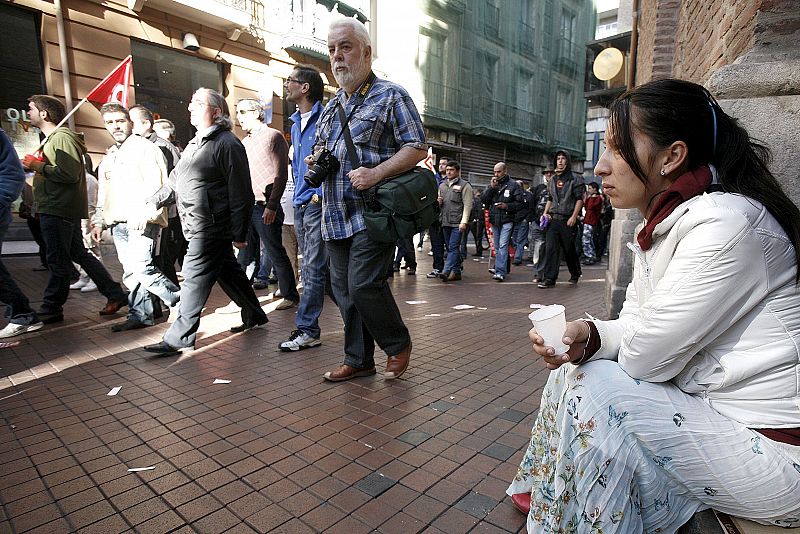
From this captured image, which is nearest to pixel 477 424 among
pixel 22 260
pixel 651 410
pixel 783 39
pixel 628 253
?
pixel 651 410

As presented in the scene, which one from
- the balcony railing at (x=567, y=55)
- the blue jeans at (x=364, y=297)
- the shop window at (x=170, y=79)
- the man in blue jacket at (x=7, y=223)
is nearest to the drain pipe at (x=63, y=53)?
the shop window at (x=170, y=79)

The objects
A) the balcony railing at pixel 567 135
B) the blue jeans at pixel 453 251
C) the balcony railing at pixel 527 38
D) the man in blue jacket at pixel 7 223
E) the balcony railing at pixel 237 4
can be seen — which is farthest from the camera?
the balcony railing at pixel 567 135

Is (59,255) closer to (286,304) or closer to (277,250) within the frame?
(277,250)

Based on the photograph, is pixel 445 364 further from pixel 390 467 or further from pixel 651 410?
pixel 651 410

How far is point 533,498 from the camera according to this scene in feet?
5.47

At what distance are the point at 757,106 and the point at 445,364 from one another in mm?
2583

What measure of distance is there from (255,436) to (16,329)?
3.41 metres

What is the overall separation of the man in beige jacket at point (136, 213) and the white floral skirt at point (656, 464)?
4.33 meters

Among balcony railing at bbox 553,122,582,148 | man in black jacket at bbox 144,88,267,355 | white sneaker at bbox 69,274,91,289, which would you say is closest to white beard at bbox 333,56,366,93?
man in black jacket at bbox 144,88,267,355

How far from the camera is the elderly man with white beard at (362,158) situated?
312 centimetres

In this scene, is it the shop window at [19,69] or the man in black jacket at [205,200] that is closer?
the man in black jacket at [205,200]

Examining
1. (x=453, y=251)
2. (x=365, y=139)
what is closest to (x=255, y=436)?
(x=365, y=139)

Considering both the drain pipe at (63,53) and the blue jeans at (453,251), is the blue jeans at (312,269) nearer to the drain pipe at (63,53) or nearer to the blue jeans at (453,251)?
the blue jeans at (453,251)

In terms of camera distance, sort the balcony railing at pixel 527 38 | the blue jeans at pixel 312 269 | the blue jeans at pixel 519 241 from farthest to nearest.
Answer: the balcony railing at pixel 527 38, the blue jeans at pixel 519 241, the blue jeans at pixel 312 269
